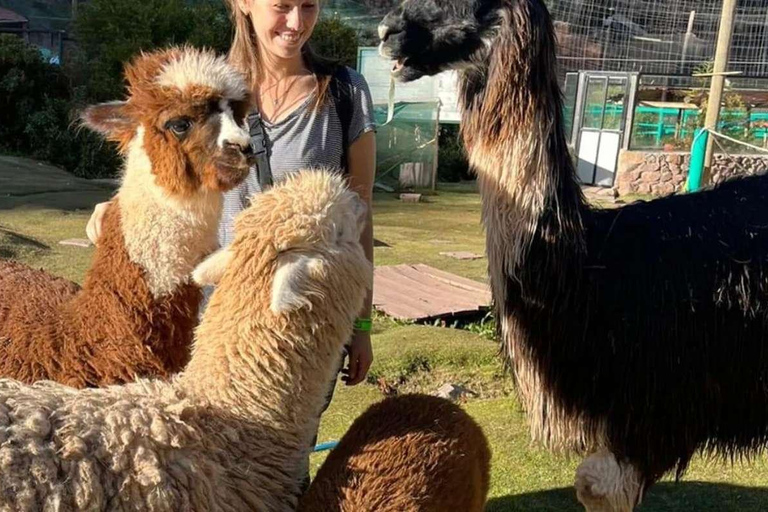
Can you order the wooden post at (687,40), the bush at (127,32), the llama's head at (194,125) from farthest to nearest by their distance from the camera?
1. the bush at (127,32)
2. the wooden post at (687,40)
3. the llama's head at (194,125)

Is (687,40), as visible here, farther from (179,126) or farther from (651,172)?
(179,126)

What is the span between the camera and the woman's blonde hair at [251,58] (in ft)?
8.02

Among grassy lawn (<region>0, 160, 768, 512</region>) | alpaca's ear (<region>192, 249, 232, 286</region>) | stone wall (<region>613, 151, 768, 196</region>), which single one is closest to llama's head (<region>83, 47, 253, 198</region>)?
alpaca's ear (<region>192, 249, 232, 286</region>)

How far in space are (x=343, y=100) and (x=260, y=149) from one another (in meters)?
0.30

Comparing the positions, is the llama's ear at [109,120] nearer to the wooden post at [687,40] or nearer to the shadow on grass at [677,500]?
the shadow on grass at [677,500]

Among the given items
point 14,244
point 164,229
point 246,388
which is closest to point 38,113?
point 14,244

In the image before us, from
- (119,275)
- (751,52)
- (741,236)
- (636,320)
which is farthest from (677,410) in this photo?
(751,52)

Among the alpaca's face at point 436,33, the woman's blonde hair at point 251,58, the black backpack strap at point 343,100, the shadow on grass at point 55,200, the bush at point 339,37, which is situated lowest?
the shadow on grass at point 55,200

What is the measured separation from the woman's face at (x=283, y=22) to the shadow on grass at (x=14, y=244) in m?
5.49

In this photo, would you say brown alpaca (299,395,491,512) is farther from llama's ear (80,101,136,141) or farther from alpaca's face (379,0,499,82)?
llama's ear (80,101,136,141)

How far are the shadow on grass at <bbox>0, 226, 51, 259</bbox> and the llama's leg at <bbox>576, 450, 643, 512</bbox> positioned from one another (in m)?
6.01

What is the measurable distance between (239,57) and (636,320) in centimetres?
146

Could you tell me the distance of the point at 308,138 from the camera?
238 centimetres

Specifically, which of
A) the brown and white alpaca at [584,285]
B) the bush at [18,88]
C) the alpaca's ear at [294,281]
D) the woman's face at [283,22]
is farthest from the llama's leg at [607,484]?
the bush at [18,88]
